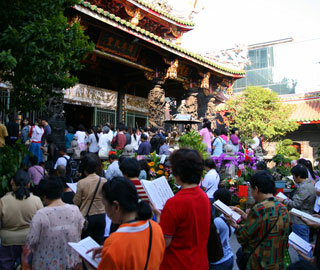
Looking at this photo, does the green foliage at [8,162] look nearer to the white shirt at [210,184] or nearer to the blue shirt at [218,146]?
the white shirt at [210,184]

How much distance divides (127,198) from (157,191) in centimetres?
61

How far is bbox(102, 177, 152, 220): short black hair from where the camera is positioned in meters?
1.80

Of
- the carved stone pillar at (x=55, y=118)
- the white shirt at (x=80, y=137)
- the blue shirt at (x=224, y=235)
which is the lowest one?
the blue shirt at (x=224, y=235)

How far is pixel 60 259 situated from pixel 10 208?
0.74 metres

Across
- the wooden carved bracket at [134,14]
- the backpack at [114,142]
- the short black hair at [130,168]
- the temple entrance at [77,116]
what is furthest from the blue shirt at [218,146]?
the temple entrance at [77,116]

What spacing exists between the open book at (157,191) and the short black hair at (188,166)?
0.25 m

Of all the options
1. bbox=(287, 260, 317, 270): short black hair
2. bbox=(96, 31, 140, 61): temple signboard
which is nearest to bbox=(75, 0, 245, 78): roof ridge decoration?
bbox=(96, 31, 140, 61): temple signboard

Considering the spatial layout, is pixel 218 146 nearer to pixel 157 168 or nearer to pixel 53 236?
pixel 157 168

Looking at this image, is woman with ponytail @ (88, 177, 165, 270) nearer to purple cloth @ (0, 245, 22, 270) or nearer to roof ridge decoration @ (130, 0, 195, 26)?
purple cloth @ (0, 245, 22, 270)

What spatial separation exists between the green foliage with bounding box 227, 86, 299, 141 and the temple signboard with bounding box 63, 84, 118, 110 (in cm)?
811

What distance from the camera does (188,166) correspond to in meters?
2.20

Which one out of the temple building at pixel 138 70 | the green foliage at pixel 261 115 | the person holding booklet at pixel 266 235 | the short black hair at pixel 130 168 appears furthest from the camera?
the green foliage at pixel 261 115

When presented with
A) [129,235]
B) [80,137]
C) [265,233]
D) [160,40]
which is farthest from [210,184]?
[160,40]

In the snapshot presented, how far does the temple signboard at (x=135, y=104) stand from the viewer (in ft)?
44.9
